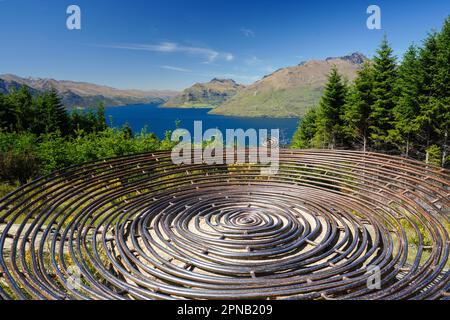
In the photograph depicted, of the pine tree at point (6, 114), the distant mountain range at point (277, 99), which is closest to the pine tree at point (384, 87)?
the pine tree at point (6, 114)

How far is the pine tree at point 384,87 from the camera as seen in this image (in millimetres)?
13938

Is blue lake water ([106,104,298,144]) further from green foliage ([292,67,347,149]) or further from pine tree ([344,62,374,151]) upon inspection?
pine tree ([344,62,374,151])

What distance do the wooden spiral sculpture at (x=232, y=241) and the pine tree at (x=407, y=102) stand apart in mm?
9089

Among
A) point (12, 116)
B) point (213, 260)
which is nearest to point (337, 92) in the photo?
point (213, 260)

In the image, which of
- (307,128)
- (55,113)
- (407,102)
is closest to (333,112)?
(407,102)

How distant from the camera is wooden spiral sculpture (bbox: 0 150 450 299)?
95.6 inches

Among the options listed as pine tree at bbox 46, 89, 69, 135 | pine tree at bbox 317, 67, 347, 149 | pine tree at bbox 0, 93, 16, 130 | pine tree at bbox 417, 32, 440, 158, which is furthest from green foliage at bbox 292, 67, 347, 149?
pine tree at bbox 0, 93, 16, 130

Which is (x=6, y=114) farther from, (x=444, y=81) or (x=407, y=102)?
(x=444, y=81)

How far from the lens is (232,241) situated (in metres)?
3.54

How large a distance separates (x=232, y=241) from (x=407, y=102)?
13.2m

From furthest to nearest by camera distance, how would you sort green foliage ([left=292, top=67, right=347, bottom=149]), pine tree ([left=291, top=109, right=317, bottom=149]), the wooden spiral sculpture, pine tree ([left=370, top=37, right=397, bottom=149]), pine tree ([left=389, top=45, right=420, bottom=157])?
pine tree ([left=291, top=109, right=317, bottom=149]) → green foliage ([left=292, top=67, right=347, bottom=149]) → pine tree ([left=370, top=37, right=397, bottom=149]) → pine tree ([left=389, top=45, right=420, bottom=157]) → the wooden spiral sculpture

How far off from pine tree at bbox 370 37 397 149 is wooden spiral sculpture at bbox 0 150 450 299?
9700 millimetres

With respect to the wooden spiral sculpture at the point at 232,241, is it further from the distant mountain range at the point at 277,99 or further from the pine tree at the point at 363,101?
the distant mountain range at the point at 277,99
